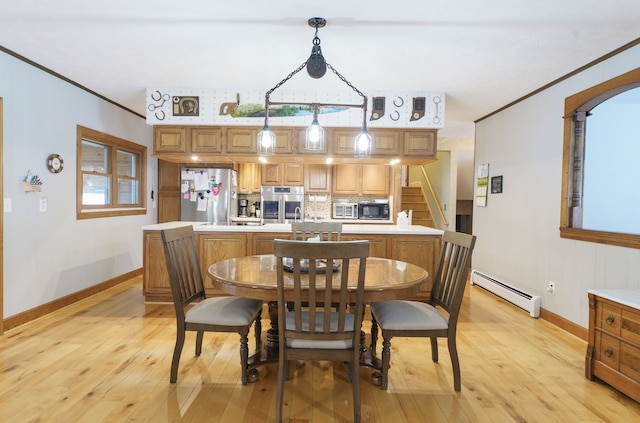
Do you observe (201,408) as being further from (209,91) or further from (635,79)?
(635,79)

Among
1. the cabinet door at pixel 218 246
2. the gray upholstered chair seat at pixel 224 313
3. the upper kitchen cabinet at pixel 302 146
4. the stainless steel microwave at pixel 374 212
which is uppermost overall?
the upper kitchen cabinet at pixel 302 146

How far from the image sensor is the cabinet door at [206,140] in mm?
4215

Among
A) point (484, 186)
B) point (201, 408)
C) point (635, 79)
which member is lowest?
point (201, 408)

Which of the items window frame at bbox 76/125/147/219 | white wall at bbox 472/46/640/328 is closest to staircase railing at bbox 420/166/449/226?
white wall at bbox 472/46/640/328

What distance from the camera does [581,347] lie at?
2902 mm

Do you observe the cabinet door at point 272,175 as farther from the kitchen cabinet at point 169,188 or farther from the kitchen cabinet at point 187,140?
the kitchen cabinet at point 187,140

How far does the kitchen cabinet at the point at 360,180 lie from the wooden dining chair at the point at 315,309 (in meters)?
4.34

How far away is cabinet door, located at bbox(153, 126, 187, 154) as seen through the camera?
4.21m

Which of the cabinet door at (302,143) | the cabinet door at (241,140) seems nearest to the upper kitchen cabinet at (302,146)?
the cabinet door at (302,143)

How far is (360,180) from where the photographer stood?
6.16 m

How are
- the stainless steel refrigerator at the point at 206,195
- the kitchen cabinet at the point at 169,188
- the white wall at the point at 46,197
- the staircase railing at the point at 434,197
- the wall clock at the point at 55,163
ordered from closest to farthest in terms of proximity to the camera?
the white wall at the point at 46,197, the wall clock at the point at 55,163, the stainless steel refrigerator at the point at 206,195, the kitchen cabinet at the point at 169,188, the staircase railing at the point at 434,197

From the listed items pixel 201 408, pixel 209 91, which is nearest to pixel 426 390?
pixel 201 408

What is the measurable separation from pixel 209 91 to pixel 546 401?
165 inches

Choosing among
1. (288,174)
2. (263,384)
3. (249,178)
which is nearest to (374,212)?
(288,174)
